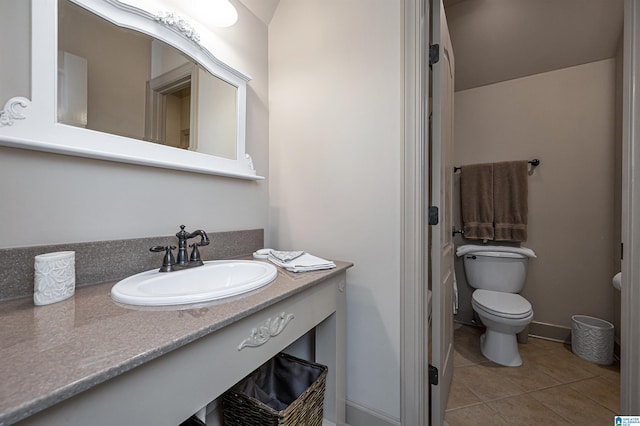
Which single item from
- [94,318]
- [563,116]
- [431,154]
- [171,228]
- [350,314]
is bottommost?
[350,314]

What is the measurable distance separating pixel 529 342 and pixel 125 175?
2.99 meters

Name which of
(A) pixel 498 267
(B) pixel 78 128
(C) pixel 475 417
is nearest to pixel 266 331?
(B) pixel 78 128

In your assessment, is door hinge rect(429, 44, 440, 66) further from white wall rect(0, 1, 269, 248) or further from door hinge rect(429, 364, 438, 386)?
door hinge rect(429, 364, 438, 386)

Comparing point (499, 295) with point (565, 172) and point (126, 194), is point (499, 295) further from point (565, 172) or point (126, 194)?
point (126, 194)

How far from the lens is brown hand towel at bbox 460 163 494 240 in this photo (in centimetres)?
228

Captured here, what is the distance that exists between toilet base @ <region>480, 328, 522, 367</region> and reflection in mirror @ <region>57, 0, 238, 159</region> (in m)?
2.19

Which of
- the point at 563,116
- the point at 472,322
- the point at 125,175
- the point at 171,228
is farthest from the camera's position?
the point at 472,322

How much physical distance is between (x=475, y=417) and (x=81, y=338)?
179cm

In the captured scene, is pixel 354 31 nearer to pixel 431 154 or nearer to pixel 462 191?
pixel 431 154

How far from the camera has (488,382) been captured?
164cm

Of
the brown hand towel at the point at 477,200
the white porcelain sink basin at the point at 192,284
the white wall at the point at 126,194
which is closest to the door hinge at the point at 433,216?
the white porcelain sink basin at the point at 192,284

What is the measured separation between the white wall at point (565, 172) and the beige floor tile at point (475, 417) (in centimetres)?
125

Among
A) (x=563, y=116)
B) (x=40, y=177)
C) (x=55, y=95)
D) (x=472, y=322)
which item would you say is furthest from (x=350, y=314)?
(x=563, y=116)

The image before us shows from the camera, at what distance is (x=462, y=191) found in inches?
94.7
